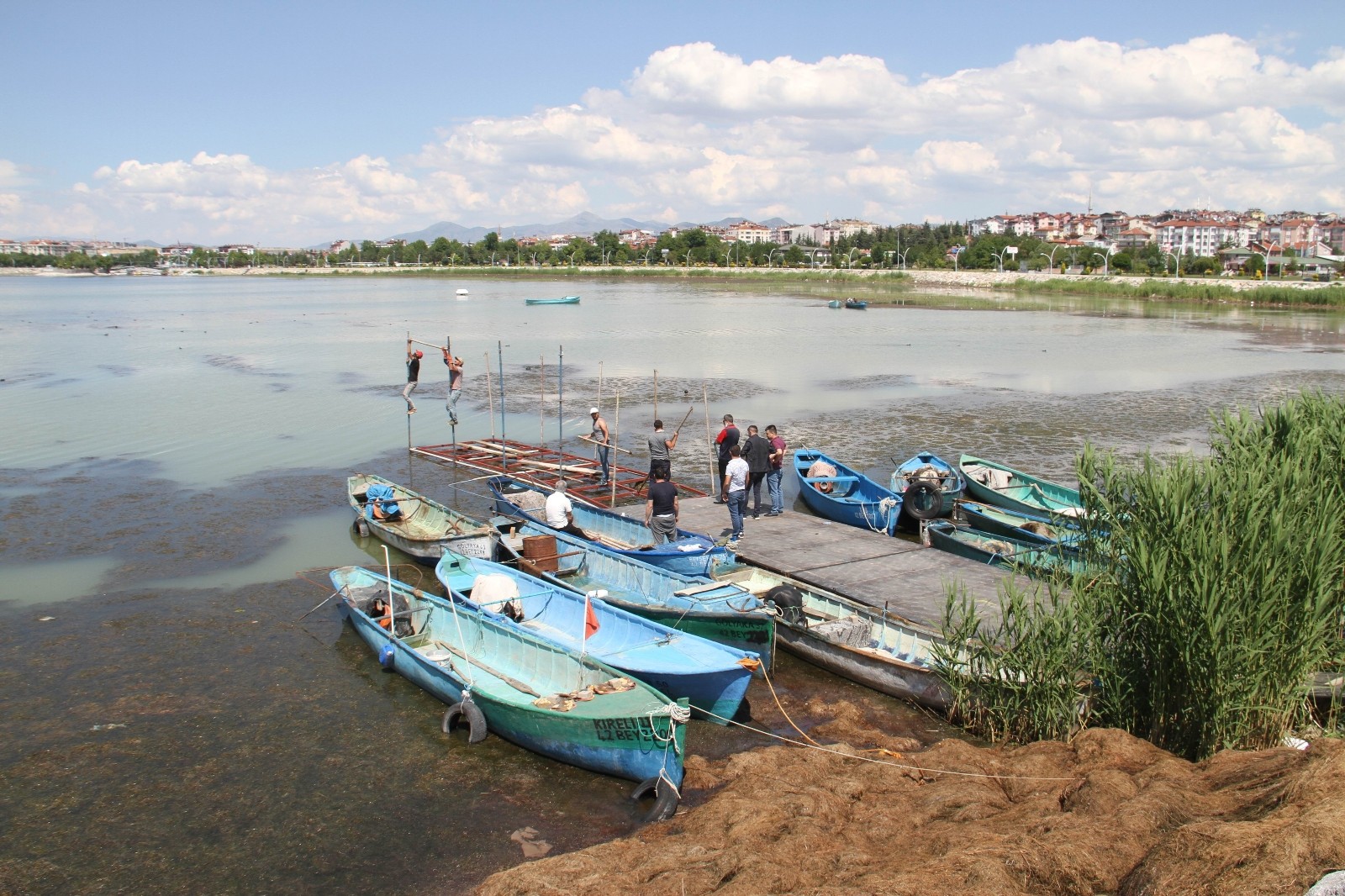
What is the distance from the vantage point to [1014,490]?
19.5 meters

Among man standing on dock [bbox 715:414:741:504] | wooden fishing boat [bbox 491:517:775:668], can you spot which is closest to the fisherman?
wooden fishing boat [bbox 491:517:775:668]

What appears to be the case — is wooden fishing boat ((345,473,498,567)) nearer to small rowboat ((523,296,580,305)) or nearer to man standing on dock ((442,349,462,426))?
man standing on dock ((442,349,462,426))

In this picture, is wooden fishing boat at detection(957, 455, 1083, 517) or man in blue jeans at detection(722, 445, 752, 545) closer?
man in blue jeans at detection(722, 445, 752, 545)

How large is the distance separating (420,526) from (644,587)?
6.11 meters

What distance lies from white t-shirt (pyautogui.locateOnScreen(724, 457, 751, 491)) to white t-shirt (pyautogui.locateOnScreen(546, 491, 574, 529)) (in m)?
2.80

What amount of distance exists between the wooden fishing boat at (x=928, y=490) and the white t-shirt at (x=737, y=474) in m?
3.48

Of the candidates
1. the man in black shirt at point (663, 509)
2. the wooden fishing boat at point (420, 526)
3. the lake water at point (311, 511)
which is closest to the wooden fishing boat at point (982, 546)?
the lake water at point (311, 511)

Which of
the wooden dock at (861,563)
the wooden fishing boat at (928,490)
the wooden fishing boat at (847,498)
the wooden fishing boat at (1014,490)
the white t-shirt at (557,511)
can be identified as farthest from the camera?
the wooden fishing boat at (1014,490)

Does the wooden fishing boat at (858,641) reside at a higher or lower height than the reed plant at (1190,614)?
lower

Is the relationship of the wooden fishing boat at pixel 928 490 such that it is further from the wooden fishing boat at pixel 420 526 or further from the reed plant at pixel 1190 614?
the wooden fishing boat at pixel 420 526

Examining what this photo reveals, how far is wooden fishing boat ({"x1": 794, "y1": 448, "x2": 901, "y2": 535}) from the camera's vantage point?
17594mm

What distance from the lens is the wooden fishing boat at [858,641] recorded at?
1106 centimetres

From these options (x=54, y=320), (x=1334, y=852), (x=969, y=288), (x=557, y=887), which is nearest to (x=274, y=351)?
(x=54, y=320)

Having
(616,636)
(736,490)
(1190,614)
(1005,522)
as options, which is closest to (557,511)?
(736,490)
